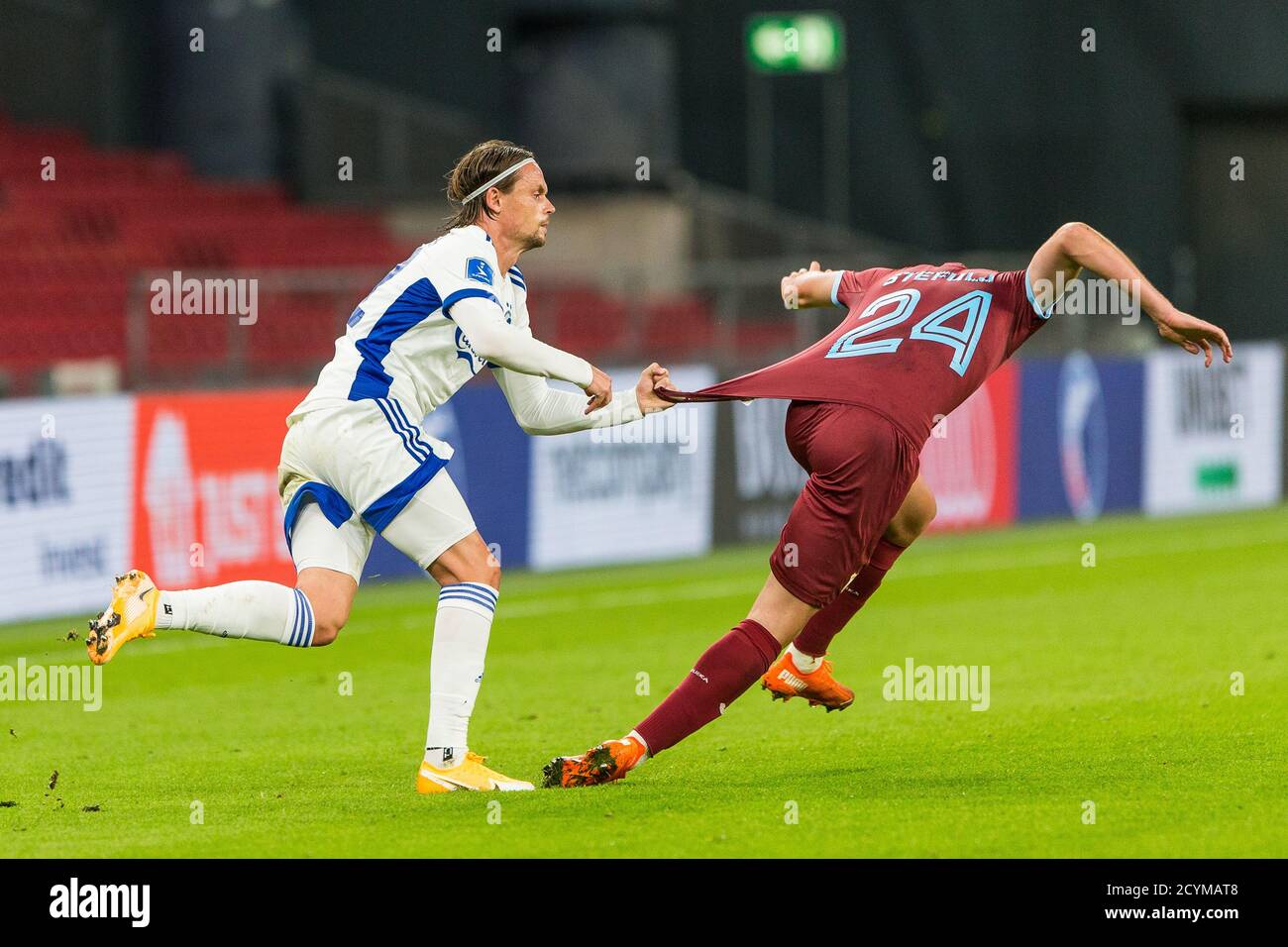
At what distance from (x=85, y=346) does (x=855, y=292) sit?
11.8 meters

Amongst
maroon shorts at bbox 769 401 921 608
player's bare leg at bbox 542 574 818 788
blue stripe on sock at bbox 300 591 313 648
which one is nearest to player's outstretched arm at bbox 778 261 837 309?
maroon shorts at bbox 769 401 921 608

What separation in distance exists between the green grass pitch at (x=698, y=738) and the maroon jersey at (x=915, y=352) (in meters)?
1.38

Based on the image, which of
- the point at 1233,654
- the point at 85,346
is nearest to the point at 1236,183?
the point at 85,346

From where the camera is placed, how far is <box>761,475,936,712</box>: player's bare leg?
823 cm

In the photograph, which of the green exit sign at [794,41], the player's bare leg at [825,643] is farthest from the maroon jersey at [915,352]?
the green exit sign at [794,41]

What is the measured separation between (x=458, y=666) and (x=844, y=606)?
171 centimetres

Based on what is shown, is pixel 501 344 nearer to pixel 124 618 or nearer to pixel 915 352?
pixel 915 352

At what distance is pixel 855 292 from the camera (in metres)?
8.08

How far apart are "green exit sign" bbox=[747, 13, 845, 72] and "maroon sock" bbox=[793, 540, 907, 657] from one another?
59.6 ft

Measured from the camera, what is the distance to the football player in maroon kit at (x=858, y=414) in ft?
23.9

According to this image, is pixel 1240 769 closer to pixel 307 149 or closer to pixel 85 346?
pixel 85 346

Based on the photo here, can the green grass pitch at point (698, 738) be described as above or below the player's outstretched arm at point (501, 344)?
below

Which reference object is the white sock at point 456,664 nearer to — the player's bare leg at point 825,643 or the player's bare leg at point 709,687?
the player's bare leg at point 709,687

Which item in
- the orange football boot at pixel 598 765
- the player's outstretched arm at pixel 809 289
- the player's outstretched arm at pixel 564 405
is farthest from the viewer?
the player's outstretched arm at pixel 809 289
